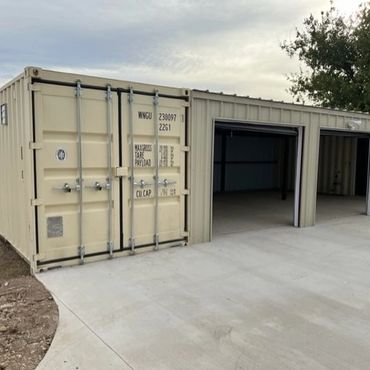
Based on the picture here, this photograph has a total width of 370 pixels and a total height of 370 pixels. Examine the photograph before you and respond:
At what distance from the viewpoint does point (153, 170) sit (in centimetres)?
575

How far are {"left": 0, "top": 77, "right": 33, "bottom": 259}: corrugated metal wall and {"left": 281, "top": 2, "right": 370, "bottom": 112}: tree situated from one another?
1556 centimetres

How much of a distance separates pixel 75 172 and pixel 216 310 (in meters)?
2.61

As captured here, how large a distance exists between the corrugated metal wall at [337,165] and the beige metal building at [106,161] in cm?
772

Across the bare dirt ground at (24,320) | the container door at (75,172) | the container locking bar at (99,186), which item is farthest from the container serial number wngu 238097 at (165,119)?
the bare dirt ground at (24,320)

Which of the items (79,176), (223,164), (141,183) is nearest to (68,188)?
(79,176)

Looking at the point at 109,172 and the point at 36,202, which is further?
the point at 109,172

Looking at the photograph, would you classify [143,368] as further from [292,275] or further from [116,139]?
[116,139]

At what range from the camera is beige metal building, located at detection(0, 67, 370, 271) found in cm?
479

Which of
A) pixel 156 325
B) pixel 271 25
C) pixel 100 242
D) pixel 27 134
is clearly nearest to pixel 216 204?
pixel 271 25

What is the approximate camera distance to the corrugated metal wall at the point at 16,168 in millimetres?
4824

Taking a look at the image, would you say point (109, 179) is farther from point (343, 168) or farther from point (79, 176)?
point (343, 168)

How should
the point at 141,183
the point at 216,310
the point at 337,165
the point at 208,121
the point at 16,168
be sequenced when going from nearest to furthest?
Answer: the point at 216,310 → the point at 16,168 → the point at 141,183 → the point at 208,121 → the point at 337,165

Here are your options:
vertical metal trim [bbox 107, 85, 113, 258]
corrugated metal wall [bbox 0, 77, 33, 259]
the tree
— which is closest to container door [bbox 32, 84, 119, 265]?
vertical metal trim [bbox 107, 85, 113, 258]

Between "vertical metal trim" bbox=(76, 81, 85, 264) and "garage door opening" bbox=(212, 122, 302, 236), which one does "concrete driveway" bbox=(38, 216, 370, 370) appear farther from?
"garage door opening" bbox=(212, 122, 302, 236)
